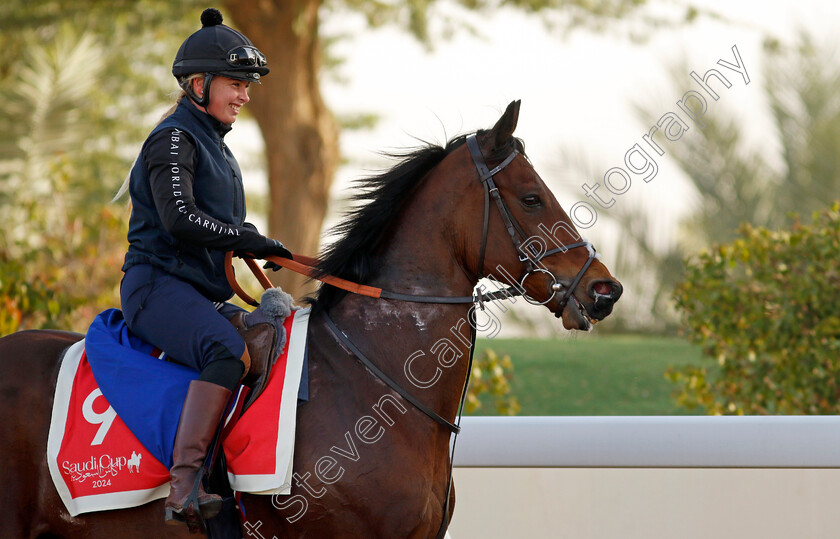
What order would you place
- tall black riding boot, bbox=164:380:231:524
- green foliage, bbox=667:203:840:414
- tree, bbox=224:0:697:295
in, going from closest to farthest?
tall black riding boot, bbox=164:380:231:524 → green foliage, bbox=667:203:840:414 → tree, bbox=224:0:697:295

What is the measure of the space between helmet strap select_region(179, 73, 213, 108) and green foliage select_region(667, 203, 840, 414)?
13.5 feet

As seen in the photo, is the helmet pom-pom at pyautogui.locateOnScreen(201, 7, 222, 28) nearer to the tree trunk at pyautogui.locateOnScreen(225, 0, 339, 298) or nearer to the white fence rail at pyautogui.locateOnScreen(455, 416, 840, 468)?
the white fence rail at pyautogui.locateOnScreen(455, 416, 840, 468)

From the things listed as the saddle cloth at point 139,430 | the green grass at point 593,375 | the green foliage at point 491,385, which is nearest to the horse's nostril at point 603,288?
the saddle cloth at point 139,430

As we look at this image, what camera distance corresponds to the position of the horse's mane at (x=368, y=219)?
335cm

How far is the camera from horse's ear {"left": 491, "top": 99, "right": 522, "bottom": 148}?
10.6ft

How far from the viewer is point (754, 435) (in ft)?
14.2

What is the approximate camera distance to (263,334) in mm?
3203

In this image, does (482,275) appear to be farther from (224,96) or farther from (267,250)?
(224,96)

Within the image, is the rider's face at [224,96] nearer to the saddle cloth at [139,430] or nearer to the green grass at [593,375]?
the saddle cloth at [139,430]

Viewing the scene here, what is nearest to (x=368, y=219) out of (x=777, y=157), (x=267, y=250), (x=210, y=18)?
(x=267, y=250)

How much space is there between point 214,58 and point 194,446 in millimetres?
1419

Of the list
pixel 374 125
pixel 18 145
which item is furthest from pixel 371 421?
pixel 374 125

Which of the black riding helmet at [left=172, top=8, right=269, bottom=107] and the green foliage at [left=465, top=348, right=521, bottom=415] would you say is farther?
the green foliage at [left=465, top=348, right=521, bottom=415]

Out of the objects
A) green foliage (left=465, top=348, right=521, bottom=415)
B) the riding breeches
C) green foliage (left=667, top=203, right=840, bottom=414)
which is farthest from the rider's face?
green foliage (left=667, top=203, right=840, bottom=414)
